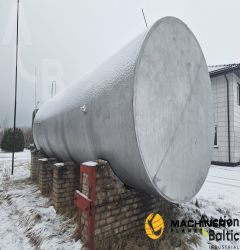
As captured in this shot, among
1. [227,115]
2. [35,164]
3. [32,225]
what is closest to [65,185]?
[32,225]

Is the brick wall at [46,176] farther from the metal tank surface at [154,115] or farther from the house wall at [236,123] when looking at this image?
→ the house wall at [236,123]

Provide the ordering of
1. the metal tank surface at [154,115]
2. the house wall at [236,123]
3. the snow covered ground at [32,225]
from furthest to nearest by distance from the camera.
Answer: the house wall at [236,123] < the snow covered ground at [32,225] < the metal tank surface at [154,115]

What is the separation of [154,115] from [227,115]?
34.8ft

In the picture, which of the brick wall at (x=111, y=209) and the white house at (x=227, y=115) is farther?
the white house at (x=227, y=115)

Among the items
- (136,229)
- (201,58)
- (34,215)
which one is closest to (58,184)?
(34,215)

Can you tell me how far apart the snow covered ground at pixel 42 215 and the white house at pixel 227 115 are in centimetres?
552

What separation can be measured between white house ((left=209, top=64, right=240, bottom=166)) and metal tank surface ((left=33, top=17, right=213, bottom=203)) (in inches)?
357

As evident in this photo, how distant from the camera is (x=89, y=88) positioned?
3379 millimetres

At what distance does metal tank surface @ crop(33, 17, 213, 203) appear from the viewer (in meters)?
2.39

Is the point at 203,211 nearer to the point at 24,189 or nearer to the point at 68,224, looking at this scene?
the point at 68,224

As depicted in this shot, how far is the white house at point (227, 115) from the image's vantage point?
11242 mm

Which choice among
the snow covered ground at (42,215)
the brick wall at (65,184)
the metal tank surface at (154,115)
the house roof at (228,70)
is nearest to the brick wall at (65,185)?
the brick wall at (65,184)

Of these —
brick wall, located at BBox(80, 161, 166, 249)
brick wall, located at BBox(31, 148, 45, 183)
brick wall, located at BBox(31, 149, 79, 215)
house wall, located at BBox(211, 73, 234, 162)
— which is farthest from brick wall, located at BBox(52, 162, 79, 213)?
house wall, located at BBox(211, 73, 234, 162)

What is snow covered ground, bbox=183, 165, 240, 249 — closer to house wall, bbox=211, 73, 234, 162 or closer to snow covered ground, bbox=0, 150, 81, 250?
snow covered ground, bbox=0, 150, 81, 250
